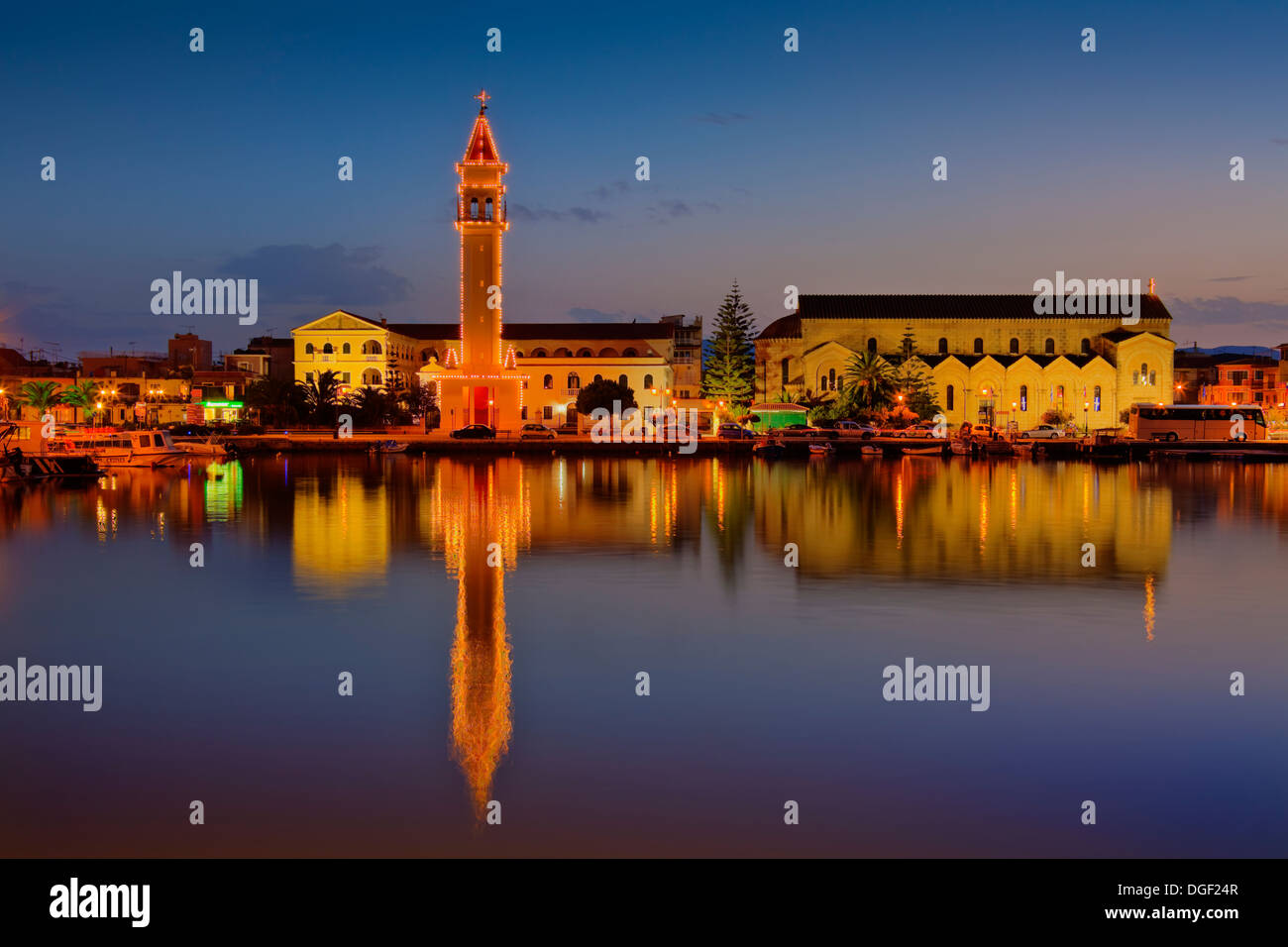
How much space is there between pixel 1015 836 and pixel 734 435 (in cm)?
5268

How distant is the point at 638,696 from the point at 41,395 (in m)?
74.3

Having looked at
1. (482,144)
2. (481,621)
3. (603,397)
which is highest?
(482,144)

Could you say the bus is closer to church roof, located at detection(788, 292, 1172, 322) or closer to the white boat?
church roof, located at detection(788, 292, 1172, 322)

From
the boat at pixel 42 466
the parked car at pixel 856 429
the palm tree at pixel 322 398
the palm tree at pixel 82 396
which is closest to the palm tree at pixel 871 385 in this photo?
the parked car at pixel 856 429

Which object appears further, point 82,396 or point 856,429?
point 82,396

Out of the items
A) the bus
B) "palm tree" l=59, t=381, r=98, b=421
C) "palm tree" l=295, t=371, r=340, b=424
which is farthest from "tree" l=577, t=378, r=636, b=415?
"palm tree" l=59, t=381, r=98, b=421

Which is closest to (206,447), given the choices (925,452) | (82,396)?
(82,396)

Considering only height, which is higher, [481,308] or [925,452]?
[481,308]

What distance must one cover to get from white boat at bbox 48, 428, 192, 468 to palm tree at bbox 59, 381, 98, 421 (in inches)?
→ 1225

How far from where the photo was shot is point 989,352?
7944 cm

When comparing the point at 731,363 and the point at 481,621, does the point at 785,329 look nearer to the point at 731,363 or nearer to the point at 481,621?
the point at 731,363

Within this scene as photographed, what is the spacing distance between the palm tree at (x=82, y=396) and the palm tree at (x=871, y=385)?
5380 centimetres

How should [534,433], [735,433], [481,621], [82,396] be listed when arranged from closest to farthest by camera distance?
[481,621] < [534,433] < [735,433] < [82,396]
